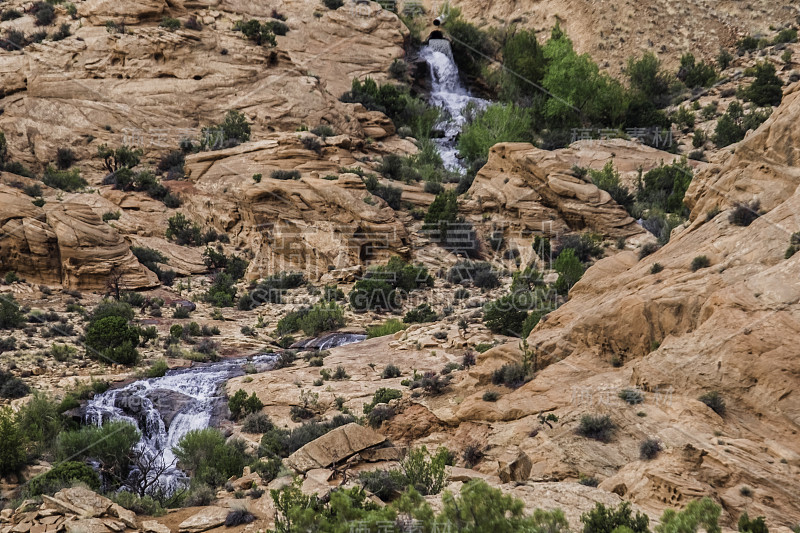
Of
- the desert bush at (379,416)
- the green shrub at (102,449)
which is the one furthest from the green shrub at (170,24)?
the desert bush at (379,416)

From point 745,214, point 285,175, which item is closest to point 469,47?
point 285,175

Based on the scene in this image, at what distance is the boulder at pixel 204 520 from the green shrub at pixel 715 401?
8542 millimetres

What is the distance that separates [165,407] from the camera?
77.0 ft

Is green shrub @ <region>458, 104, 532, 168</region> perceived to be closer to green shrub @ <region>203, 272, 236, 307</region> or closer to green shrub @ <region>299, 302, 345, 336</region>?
green shrub @ <region>203, 272, 236, 307</region>

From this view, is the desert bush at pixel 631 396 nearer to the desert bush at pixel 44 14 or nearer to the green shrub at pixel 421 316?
the green shrub at pixel 421 316

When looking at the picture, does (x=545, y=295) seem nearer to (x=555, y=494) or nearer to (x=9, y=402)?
(x=555, y=494)

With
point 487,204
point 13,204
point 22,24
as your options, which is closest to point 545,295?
point 487,204

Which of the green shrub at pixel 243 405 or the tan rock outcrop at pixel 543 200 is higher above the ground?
the tan rock outcrop at pixel 543 200

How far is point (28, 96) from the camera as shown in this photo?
4331 cm

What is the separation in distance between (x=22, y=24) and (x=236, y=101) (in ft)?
46.5

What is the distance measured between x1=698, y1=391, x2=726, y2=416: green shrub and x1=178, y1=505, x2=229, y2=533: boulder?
8542mm

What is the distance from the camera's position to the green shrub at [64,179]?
3828cm

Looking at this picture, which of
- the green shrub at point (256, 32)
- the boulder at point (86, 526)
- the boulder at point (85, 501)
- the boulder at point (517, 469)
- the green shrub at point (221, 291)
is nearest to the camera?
the boulder at point (86, 526)

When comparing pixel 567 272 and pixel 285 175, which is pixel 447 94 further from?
pixel 567 272
